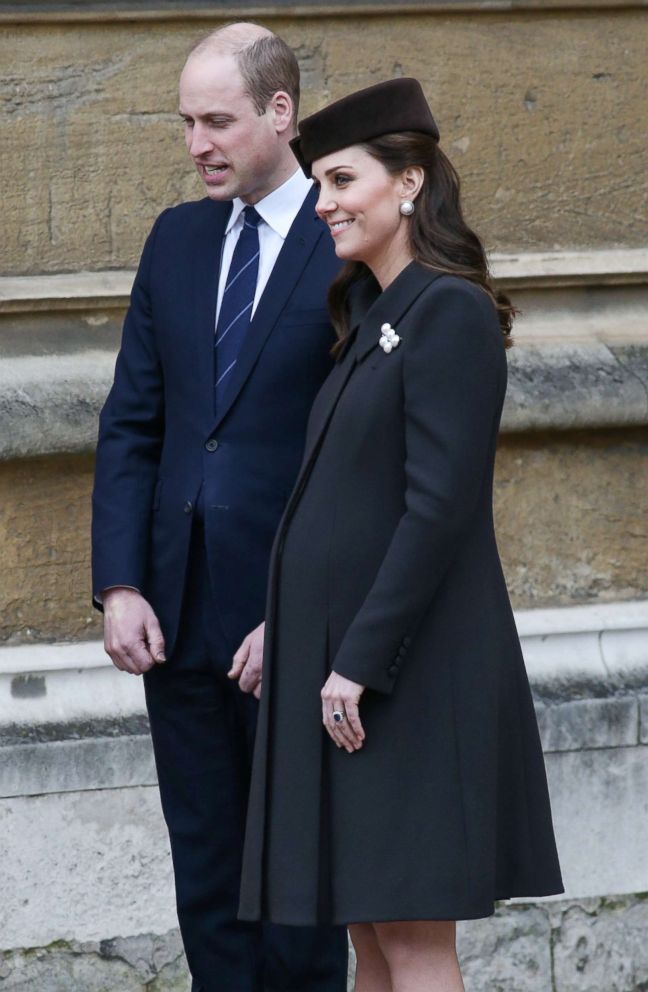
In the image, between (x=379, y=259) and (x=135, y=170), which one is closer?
(x=379, y=259)

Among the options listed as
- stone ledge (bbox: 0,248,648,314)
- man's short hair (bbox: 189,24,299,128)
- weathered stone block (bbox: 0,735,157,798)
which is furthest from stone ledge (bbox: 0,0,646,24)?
weathered stone block (bbox: 0,735,157,798)

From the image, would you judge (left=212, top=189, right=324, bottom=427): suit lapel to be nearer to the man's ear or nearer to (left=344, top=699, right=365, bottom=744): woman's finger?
the man's ear

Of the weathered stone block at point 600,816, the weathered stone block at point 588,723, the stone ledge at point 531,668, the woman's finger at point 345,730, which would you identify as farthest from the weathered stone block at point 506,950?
the woman's finger at point 345,730

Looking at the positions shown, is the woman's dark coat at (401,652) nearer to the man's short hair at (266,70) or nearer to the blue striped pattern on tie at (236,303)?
the blue striped pattern on tie at (236,303)

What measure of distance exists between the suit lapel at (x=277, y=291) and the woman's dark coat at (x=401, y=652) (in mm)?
301

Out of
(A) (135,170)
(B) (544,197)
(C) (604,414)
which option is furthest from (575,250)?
(A) (135,170)

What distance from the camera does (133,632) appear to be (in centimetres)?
318

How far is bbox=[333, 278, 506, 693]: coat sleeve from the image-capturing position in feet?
8.68

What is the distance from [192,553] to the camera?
125 inches

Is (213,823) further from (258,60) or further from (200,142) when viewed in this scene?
(258,60)

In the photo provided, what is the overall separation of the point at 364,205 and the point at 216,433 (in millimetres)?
556

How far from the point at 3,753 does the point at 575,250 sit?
173cm

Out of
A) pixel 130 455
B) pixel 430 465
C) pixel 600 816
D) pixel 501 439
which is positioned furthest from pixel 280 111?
pixel 600 816

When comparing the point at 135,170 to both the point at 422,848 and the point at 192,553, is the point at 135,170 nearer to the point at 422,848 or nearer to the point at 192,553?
the point at 192,553
